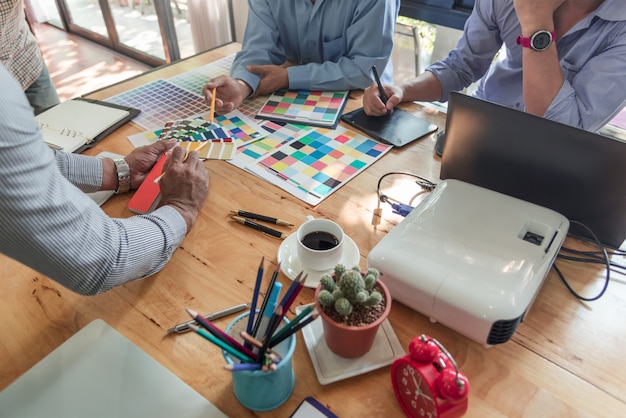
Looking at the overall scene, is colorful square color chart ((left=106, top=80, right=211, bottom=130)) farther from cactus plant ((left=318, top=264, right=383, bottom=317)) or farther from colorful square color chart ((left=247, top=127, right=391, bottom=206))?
cactus plant ((left=318, top=264, right=383, bottom=317))

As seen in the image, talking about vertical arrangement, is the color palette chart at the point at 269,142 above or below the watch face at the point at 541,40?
below

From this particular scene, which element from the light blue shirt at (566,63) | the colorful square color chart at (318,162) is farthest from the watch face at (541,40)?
the colorful square color chart at (318,162)

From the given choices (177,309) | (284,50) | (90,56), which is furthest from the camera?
(90,56)

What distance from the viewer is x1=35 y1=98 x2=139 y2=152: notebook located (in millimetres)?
1154

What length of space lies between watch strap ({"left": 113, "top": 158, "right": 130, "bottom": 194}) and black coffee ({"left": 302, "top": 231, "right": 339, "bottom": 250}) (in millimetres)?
498

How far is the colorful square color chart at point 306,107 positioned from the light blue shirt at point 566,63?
35cm

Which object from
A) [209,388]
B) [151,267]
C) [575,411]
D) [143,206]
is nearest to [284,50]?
[143,206]

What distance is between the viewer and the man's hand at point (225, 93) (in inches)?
51.2

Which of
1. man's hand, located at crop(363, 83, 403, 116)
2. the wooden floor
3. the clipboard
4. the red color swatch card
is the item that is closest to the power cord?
the clipboard

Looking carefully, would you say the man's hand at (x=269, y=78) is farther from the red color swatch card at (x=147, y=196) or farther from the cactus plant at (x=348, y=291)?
the cactus plant at (x=348, y=291)

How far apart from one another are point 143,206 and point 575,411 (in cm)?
88

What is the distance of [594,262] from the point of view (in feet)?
2.72

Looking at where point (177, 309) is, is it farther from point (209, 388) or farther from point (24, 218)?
point (24, 218)

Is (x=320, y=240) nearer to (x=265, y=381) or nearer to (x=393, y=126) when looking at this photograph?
(x=265, y=381)
